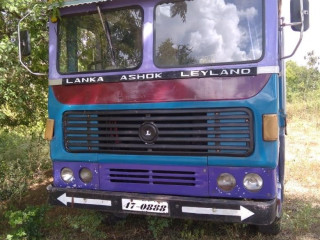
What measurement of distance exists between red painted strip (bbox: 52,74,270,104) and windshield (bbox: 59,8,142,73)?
8.5 inches

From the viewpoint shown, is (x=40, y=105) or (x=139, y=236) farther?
(x=40, y=105)

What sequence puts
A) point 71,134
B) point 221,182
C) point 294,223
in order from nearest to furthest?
point 221,182
point 71,134
point 294,223

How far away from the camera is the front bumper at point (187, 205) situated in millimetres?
2869

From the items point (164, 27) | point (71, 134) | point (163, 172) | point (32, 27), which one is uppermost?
point (32, 27)

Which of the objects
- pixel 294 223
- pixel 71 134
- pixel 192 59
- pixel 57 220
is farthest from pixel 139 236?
pixel 192 59

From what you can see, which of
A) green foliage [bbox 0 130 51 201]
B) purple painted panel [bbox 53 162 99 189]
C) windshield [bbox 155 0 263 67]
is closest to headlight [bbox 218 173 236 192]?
windshield [bbox 155 0 263 67]

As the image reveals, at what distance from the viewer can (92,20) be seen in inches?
141

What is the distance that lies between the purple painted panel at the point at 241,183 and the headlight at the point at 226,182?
0.09 ft

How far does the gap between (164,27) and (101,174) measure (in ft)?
5.05

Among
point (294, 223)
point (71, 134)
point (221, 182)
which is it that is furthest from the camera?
point (294, 223)

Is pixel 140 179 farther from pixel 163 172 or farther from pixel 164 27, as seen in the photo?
pixel 164 27

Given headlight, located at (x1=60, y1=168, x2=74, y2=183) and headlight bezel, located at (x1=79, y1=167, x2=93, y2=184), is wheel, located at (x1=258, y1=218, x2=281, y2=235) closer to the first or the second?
headlight bezel, located at (x1=79, y1=167, x2=93, y2=184)

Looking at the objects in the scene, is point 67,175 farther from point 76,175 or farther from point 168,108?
point 168,108

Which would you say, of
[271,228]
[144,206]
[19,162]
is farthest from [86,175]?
[19,162]
